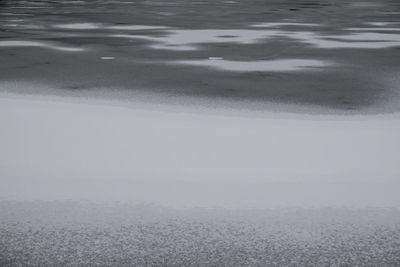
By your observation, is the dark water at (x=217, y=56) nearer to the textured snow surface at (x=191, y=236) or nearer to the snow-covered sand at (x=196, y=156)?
the snow-covered sand at (x=196, y=156)

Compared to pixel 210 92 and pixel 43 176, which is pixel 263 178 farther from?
pixel 210 92

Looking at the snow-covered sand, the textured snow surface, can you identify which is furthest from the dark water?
the textured snow surface

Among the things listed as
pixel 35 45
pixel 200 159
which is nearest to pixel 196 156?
pixel 200 159

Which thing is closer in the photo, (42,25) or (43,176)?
(43,176)

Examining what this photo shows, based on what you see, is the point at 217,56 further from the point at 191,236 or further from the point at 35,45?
the point at 191,236

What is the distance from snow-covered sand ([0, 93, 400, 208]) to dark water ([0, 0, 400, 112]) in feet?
2.85

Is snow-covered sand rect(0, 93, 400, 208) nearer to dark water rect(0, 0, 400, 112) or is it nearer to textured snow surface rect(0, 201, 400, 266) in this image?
textured snow surface rect(0, 201, 400, 266)

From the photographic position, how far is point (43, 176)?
3865 mm

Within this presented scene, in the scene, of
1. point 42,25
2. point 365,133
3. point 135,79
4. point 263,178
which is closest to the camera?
point 263,178

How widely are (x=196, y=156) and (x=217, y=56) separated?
451cm

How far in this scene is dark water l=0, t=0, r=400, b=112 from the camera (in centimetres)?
636

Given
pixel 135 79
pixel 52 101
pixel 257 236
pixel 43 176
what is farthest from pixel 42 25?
pixel 257 236

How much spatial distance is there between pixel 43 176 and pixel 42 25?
9510mm

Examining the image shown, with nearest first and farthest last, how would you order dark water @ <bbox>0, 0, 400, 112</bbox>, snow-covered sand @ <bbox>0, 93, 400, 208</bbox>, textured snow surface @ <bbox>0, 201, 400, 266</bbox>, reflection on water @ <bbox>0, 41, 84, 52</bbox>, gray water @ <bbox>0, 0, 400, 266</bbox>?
→ textured snow surface @ <bbox>0, 201, 400, 266</bbox>
gray water @ <bbox>0, 0, 400, 266</bbox>
snow-covered sand @ <bbox>0, 93, 400, 208</bbox>
dark water @ <bbox>0, 0, 400, 112</bbox>
reflection on water @ <bbox>0, 41, 84, 52</bbox>
